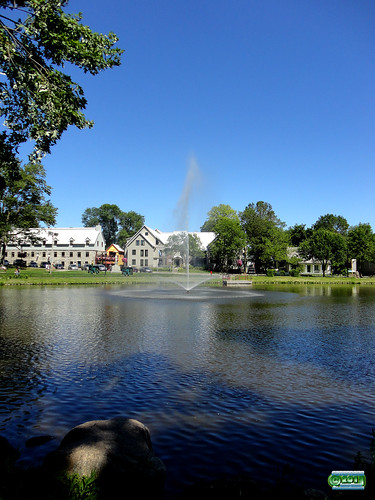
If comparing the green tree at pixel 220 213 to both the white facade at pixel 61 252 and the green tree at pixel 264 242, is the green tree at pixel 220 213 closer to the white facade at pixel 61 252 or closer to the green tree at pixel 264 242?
the green tree at pixel 264 242

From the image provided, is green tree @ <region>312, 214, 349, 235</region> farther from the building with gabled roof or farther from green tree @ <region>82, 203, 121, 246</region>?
green tree @ <region>82, 203, 121, 246</region>

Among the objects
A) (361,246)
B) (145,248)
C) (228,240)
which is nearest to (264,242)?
(228,240)

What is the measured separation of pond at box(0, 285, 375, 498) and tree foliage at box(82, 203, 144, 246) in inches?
5517

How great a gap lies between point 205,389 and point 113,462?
19.4 ft

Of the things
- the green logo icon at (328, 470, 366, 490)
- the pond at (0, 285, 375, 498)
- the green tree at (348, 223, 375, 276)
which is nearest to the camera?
the green logo icon at (328, 470, 366, 490)

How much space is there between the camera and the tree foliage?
527 ft

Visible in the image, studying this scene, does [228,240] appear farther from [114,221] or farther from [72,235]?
[114,221]

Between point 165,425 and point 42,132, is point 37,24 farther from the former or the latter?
point 165,425

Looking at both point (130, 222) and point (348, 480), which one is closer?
point (348, 480)

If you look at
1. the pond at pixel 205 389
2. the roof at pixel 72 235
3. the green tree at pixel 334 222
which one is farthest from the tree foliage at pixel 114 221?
the pond at pixel 205 389

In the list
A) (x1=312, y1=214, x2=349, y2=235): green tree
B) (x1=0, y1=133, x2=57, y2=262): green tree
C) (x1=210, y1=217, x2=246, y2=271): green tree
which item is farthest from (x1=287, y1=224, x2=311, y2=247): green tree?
(x1=0, y1=133, x2=57, y2=262): green tree

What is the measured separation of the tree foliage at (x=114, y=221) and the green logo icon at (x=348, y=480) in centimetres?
15559

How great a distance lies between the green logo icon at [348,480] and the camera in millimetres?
5350

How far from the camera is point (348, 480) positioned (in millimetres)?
5590
